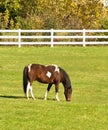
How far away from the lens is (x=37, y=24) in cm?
4303

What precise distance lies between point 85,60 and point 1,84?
34.6ft

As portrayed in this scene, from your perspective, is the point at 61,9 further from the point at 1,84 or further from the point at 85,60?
the point at 1,84

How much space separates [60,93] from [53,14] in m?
27.3

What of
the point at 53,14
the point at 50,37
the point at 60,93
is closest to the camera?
the point at 60,93

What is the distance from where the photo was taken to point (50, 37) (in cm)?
3712

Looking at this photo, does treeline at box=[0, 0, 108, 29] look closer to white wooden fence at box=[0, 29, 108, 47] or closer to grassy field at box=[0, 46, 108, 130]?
white wooden fence at box=[0, 29, 108, 47]

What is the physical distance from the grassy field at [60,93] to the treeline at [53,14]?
24.2 ft

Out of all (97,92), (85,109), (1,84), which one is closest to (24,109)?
(85,109)

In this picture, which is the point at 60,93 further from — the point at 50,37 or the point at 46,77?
the point at 50,37

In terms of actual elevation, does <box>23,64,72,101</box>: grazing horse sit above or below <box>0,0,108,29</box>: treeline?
below

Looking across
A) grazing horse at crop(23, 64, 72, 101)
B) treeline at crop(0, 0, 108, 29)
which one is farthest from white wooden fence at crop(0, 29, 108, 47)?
grazing horse at crop(23, 64, 72, 101)

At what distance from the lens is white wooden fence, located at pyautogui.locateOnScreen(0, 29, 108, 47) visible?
37.1m

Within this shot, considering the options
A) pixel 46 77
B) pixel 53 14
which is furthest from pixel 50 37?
pixel 46 77

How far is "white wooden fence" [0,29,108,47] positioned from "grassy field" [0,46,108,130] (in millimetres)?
1125
